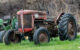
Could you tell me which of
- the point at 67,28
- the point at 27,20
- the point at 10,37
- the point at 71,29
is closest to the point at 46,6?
the point at 71,29

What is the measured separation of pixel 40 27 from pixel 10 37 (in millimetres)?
1925

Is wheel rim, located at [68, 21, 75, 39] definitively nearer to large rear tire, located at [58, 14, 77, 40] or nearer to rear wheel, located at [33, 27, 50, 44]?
large rear tire, located at [58, 14, 77, 40]

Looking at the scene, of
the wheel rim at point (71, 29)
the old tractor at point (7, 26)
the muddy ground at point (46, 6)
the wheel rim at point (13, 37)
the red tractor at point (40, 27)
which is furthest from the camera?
the muddy ground at point (46, 6)

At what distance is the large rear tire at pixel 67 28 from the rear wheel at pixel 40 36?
54.6 inches

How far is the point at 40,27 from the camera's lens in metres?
11.2

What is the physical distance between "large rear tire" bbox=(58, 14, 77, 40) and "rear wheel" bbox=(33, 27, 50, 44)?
139 cm

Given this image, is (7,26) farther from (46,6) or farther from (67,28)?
(46,6)

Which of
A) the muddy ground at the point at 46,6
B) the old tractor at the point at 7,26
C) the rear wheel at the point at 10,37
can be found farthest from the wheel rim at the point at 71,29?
the muddy ground at the point at 46,6

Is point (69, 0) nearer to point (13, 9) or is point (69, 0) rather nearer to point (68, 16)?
point (13, 9)

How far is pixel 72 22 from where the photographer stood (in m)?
13.3

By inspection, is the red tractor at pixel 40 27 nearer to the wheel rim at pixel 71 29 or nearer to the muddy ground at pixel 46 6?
the wheel rim at pixel 71 29

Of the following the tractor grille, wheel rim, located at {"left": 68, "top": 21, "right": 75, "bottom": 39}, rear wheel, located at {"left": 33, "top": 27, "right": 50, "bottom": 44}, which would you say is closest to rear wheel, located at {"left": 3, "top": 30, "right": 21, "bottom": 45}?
the tractor grille

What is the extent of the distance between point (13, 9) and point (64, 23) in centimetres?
2118

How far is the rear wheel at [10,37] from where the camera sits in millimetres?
11703
